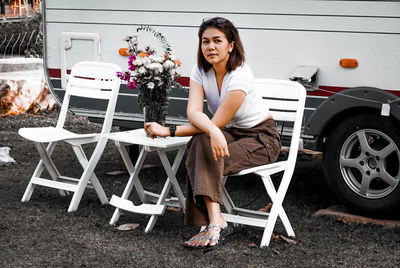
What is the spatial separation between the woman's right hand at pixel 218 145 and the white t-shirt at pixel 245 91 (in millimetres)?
322

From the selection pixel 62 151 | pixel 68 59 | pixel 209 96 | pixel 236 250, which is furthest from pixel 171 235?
pixel 62 151

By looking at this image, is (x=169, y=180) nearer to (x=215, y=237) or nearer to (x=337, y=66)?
(x=215, y=237)

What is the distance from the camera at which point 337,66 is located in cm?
445

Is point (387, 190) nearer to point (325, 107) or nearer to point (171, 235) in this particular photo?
point (325, 107)

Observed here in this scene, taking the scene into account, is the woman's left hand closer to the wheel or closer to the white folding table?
the white folding table

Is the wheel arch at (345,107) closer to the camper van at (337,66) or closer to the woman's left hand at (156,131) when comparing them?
the camper van at (337,66)

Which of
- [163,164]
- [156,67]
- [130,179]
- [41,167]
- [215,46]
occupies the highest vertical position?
[215,46]

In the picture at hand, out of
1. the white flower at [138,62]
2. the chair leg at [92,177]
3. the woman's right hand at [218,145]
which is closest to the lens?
the woman's right hand at [218,145]

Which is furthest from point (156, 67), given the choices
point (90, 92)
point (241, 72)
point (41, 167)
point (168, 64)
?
point (41, 167)

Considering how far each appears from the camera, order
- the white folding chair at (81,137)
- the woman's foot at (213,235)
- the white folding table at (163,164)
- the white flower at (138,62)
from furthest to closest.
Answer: the white folding chair at (81,137) < the white flower at (138,62) < the white folding table at (163,164) < the woman's foot at (213,235)

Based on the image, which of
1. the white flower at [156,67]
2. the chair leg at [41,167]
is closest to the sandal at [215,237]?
the white flower at [156,67]

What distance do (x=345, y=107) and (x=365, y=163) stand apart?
410mm

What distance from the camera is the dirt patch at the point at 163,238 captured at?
3.62m

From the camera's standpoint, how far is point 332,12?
14.4 feet
